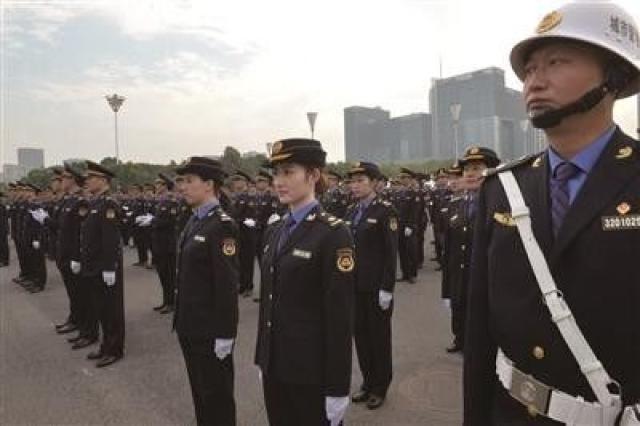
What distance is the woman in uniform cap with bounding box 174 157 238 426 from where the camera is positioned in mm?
3980

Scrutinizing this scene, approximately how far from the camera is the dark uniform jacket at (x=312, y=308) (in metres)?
2.95

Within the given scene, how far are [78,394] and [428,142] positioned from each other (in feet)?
439

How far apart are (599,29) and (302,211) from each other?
6.63 ft

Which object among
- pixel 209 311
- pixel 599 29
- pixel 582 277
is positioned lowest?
pixel 209 311

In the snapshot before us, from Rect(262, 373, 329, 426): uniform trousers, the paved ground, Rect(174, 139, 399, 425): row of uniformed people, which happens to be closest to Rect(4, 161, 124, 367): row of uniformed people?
the paved ground

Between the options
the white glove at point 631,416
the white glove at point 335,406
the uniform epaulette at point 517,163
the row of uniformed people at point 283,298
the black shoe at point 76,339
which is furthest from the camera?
the black shoe at point 76,339

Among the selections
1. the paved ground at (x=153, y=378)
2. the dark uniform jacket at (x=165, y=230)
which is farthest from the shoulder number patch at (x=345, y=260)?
the dark uniform jacket at (x=165, y=230)

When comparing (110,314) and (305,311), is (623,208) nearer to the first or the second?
(305,311)

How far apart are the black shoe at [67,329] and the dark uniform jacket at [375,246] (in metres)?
4.90

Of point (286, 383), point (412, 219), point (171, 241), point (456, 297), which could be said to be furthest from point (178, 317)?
point (412, 219)

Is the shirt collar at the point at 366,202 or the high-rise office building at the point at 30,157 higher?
the high-rise office building at the point at 30,157

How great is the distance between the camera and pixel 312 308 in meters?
3.07

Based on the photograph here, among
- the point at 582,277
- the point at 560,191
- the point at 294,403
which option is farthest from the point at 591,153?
the point at 294,403

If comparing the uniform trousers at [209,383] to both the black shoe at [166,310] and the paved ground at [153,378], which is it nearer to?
the paved ground at [153,378]
